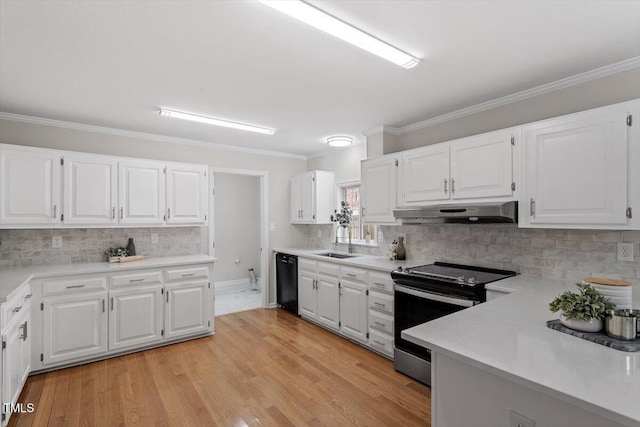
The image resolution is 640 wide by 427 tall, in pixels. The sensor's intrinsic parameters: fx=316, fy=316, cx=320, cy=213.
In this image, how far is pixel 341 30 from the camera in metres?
1.81

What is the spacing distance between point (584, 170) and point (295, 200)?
376 centimetres

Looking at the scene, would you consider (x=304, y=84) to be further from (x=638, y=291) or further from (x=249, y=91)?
(x=638, y=291)

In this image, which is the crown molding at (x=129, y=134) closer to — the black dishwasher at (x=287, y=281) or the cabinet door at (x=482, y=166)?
the black dishwasher at (x=287, y=281)

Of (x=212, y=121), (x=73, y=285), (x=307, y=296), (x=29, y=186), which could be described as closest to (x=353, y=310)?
(x=307, y=296)

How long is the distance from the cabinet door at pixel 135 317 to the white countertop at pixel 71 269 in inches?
10.2

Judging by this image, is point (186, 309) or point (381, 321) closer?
point (381, 321)

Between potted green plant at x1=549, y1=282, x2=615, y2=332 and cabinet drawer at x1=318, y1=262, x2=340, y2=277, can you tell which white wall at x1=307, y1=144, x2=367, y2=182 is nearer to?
cabinet drawer at x1=318, y1=262, x2=340, y2=277

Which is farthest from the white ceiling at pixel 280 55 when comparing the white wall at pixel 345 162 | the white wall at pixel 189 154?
the white wall at pixel 345 162

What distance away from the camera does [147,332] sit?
346cm

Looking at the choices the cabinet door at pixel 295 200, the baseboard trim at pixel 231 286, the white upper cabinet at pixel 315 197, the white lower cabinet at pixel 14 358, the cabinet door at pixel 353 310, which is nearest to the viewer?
the white lower cabinet at pixel 14 358

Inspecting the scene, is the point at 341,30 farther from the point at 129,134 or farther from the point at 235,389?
the point at 129,134

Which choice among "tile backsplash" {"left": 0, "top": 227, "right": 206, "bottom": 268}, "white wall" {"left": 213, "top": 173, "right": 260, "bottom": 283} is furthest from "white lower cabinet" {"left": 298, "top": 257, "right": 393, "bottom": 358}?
"white wall" {"left": 213, "top": 173, "right": 260, "bottom": 283}

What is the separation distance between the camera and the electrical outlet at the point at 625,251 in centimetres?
222

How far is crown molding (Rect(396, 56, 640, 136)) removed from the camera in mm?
2264
